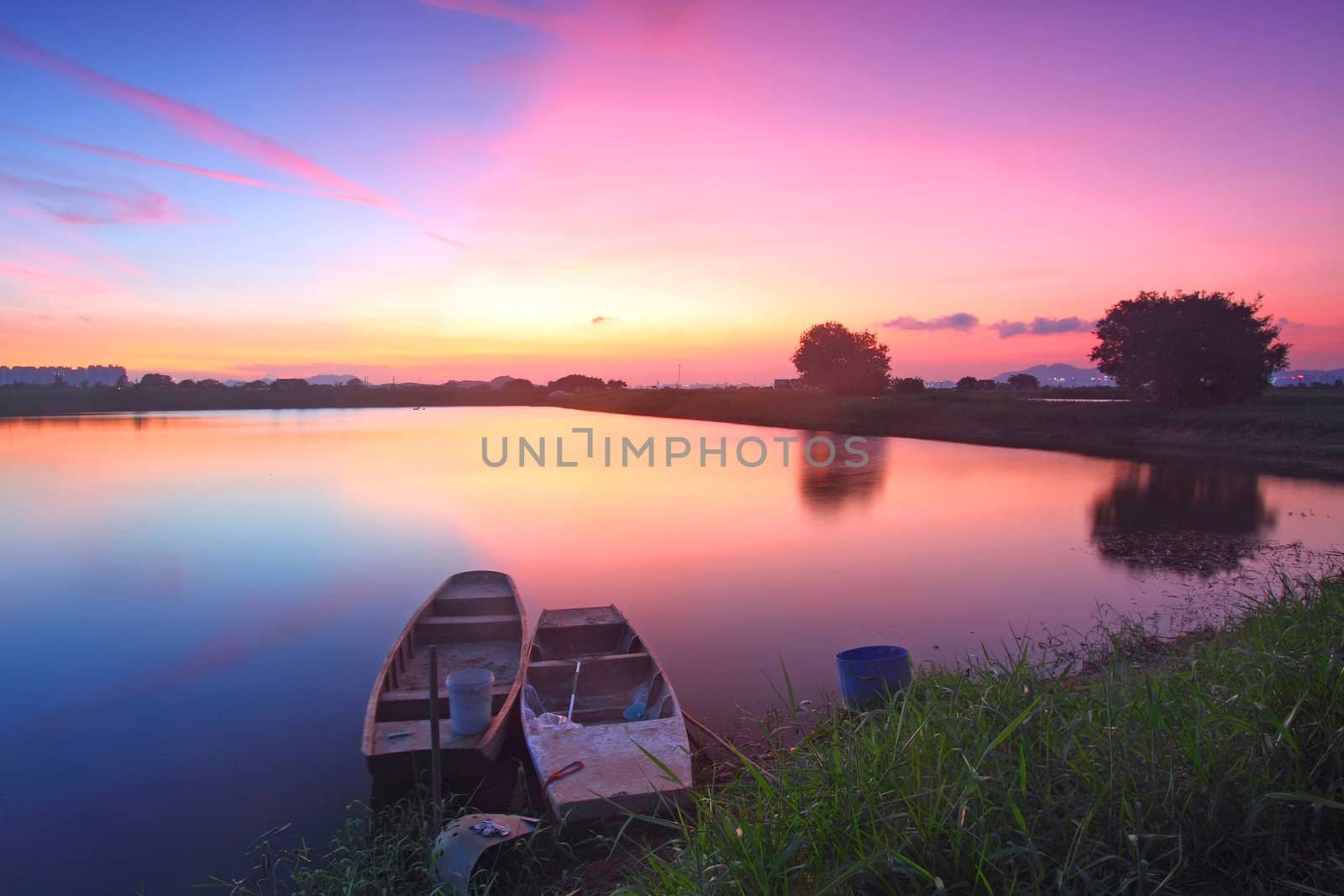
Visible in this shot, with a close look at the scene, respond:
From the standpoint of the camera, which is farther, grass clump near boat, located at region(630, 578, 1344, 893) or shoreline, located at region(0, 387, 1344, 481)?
shoreline, located at region(0, 387, 1344, 481)

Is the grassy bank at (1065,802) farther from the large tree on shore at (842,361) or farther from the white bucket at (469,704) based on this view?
the large tree on shore at (842,361)

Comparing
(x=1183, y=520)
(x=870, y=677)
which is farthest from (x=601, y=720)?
(x=1183, y=520)

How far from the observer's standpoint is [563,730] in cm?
559

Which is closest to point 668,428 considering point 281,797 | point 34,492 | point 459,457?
point 459,457

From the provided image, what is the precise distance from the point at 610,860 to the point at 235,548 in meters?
14.1

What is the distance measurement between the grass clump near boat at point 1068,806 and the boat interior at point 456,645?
140 inches

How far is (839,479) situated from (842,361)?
45008 millimetres

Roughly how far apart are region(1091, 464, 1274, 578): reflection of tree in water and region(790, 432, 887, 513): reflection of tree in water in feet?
20.0

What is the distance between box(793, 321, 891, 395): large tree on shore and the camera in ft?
224

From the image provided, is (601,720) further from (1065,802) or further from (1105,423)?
(1105,423)

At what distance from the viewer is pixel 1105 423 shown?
3666cm

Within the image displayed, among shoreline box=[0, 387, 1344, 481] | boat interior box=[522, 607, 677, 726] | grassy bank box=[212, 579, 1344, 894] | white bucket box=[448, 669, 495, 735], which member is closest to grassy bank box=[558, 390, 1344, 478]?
shoreline box=[0, 387, 1344, 481]

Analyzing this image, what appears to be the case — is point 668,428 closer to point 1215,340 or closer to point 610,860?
point 1215,340

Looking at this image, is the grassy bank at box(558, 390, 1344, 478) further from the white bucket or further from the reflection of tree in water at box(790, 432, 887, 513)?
the white bucket
